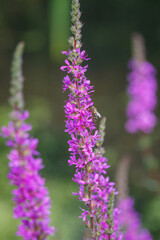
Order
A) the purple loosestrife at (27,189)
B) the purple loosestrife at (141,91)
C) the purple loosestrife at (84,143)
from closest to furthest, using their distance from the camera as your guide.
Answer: the purple loosestrife at (84,143), the purple loosestrife at (27,189), the purple loosestrife at (141,91)

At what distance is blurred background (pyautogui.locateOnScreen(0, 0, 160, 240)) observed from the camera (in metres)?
8.23

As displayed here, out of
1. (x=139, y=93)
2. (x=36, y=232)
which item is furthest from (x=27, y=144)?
(x=139, y=93)

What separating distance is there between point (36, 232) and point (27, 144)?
1.67 ft

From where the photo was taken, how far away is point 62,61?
35.2ft

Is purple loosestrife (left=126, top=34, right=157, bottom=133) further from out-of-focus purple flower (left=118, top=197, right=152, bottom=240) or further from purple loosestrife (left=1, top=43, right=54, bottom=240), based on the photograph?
purple loosestrife (left=1, top=43, right=54, bottom=240)

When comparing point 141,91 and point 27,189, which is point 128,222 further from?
point 141,91

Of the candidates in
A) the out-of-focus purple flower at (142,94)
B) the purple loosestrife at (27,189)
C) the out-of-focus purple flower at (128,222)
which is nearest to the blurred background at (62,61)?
the out-of-focus purple flower at (142,94)

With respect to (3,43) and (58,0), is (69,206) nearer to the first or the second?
(58,0)

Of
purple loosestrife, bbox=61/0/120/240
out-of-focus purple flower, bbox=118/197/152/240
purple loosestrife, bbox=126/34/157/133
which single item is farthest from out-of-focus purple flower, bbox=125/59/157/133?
purple loosestrife, bbox=61/0/120/240

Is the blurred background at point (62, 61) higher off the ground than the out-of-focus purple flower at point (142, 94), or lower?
higher

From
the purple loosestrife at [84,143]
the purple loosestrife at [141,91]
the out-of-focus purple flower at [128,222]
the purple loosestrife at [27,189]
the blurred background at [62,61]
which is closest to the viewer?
the purple loosestrife at [84,143]

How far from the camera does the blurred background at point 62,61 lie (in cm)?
823

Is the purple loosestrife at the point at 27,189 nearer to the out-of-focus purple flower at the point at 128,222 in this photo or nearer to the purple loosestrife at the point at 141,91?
the out-of-focus purple flower at the point at 128,222

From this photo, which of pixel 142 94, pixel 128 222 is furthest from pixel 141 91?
pixel 128 222
